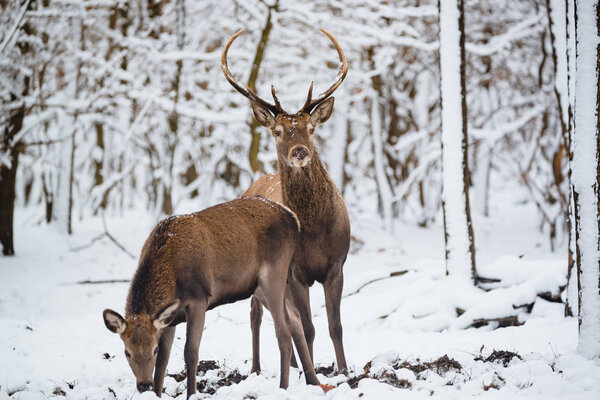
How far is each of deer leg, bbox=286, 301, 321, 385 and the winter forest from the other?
2 cm

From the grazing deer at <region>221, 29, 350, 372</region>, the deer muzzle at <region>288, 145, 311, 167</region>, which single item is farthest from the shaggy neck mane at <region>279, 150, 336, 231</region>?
the deer muzzle at <region>288, 145, 311, 167</region>

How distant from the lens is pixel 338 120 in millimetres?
15734

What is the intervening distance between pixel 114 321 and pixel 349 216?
28.4 feet

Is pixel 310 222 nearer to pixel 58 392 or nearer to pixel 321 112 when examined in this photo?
pixel 321 112

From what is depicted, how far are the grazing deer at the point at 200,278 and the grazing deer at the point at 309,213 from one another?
1.20ft

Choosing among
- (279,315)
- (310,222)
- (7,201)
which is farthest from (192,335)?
(7,201)

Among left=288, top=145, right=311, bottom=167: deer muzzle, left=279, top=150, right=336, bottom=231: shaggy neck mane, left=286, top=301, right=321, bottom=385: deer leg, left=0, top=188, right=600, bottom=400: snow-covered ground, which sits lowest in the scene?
left=0, top=188, right=600, bottom=400: snow-covered ground

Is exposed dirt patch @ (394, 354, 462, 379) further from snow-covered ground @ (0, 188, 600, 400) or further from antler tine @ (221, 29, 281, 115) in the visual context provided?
antler tine @ (221, 29, 281, 115)

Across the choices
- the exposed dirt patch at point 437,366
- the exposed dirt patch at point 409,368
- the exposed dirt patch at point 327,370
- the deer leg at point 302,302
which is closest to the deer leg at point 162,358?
the deer leg at point 302,302

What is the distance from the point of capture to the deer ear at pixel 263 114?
19.2ft

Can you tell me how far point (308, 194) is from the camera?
5641 millimetres

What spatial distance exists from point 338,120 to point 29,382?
38.0 ft

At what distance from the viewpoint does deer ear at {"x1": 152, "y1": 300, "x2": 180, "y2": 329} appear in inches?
163

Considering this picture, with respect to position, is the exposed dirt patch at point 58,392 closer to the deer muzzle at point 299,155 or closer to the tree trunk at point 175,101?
the deer muzzle at point 299,155
